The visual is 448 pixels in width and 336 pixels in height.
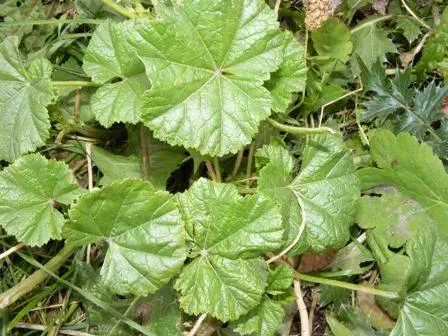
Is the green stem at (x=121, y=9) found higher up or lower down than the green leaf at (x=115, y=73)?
higher up

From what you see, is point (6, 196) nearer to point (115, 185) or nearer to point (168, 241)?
point (115, 185)

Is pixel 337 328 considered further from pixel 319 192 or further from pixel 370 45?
pixel 370 45

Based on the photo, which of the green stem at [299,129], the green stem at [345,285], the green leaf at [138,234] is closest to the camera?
the green leaf at [138,234]

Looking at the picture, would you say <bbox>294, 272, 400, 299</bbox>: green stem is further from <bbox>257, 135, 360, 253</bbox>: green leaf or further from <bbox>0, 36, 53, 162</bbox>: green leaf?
<bbox>0, 36, 53, 162</bbox>: green leaf

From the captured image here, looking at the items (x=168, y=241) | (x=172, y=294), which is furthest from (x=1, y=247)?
(x=168, y=241)

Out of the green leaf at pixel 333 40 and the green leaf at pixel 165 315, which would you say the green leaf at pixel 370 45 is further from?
the green leaf at pixel 165 315

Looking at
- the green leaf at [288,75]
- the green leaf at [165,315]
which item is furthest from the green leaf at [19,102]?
the green leaf at [288,75]

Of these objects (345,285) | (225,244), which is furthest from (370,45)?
(225,244)
